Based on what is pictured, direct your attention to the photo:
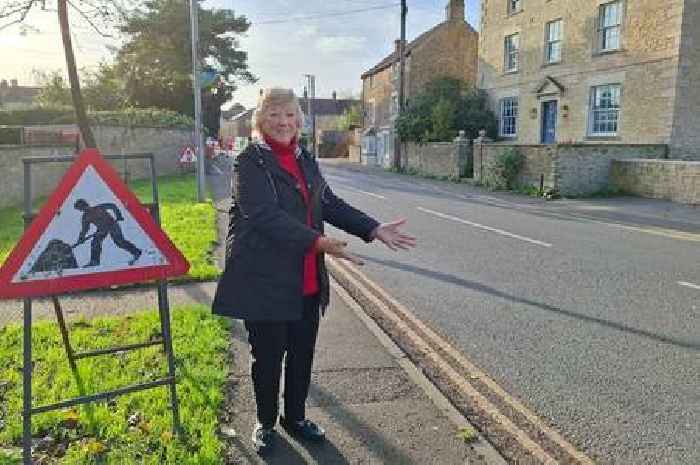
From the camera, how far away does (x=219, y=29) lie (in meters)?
44.4

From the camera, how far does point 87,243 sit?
2.91 metres

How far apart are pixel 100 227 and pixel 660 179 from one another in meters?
16.9

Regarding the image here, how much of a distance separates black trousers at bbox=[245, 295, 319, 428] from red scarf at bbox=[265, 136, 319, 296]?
100mm

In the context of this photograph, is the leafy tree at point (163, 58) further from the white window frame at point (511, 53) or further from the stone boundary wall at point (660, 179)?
the stone boundary wall at point (660, 179)

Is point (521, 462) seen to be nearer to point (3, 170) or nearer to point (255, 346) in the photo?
point (255, 346)

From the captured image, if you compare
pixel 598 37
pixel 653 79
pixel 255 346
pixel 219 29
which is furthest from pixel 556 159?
pixel 219 29

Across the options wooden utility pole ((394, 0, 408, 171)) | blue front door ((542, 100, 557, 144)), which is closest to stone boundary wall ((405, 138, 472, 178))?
wooden utility pole ((394, 0, 408, 171))

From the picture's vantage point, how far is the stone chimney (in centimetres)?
3888

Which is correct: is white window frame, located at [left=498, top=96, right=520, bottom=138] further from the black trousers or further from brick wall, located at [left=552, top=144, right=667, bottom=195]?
the black trousers

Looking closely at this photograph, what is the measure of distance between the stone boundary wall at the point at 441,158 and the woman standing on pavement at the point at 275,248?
2226 cm

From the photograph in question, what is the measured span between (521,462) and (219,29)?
45.9m

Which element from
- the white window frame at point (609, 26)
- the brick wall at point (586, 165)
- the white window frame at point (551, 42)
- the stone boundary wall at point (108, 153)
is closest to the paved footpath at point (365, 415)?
the stone boundary wall at point (108, 153)

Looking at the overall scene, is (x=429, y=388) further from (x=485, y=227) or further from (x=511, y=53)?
(x=511, y=53)

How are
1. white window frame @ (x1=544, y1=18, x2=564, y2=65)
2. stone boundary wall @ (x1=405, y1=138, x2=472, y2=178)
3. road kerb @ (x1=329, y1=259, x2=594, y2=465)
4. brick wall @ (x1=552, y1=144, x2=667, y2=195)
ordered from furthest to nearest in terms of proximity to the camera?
stone boundary wall @ (x1=405, y1=138, x2=472, y2=178) → white window frame @ (x1=544, y1=18, x2=564, y2=65) → brick wall @ (x1=552, y1=144, x2=667, y2=195) → road kerb @ (x1=329, y1=259, x2=594, y2=465)
